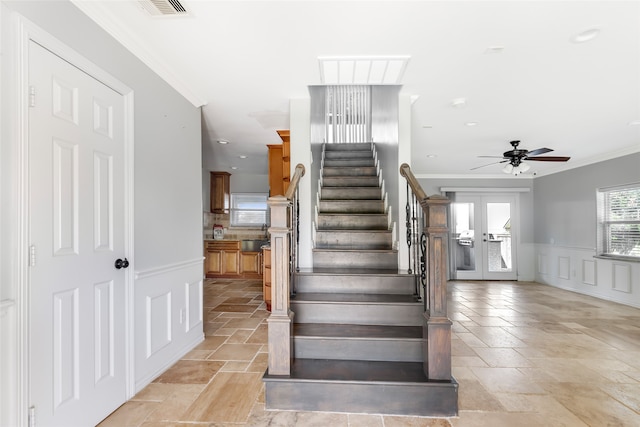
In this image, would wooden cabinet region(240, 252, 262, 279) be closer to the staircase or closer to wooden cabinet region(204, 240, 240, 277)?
wooden cabinet region(204, 240, 240, 277)

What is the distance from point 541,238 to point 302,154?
21.9ft

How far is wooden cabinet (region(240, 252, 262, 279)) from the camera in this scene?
6.91 metres

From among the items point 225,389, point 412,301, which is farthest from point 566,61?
point 225,389

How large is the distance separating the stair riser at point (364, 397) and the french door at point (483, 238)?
5920 mm

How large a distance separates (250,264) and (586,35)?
251 inches

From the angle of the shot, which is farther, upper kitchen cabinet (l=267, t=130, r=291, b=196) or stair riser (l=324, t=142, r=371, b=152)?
stair riser (l=324, t=142, r=371, b=152)

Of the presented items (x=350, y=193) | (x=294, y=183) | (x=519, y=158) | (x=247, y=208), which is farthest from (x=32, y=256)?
(x=247, y=208)

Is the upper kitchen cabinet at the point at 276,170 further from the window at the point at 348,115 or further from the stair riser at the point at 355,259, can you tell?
the stair riser at the point at 355,259

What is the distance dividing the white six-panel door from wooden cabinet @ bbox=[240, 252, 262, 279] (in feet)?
15.8

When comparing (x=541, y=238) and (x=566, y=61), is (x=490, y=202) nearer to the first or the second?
(x=541, y=238)

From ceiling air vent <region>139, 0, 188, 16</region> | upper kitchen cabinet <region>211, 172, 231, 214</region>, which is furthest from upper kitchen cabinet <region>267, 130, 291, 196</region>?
ceiling air vent <region>139, 0, 188, 16</region>

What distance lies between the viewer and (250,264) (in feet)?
22.8

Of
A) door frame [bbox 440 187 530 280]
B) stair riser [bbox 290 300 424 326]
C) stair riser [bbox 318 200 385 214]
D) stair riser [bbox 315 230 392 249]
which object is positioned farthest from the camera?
door frame [bbox 440 187 530 280]

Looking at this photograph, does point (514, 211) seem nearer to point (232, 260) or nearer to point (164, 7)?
point (232, 260)
